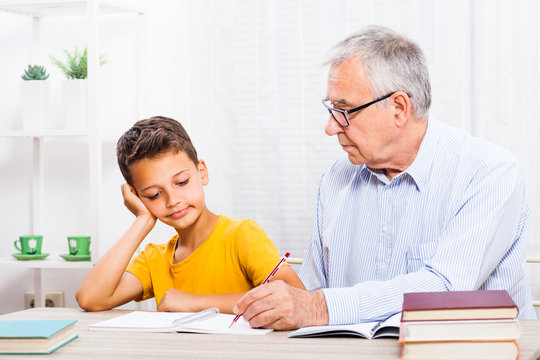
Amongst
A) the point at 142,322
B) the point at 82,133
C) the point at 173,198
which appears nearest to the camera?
the point at 142,322

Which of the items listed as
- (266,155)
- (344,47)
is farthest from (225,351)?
(266,155)

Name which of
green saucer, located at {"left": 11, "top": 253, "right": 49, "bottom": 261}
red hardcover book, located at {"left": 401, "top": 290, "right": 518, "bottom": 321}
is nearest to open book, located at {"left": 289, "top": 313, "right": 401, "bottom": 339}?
red hardcover book, located at {"left": 401, "top": 290, "right": 518, "bottom": 321}

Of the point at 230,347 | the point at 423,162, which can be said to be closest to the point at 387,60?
the point at 423,162

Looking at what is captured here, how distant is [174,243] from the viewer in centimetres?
190

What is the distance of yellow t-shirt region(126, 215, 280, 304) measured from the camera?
1.76m

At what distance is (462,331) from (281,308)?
356 mm

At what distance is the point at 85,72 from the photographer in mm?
2574

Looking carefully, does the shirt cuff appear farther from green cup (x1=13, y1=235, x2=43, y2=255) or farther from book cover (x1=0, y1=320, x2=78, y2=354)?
green cup (x1=13, y1=235, x2=43, y2=255)

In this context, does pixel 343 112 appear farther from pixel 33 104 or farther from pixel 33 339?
pixel 33 104

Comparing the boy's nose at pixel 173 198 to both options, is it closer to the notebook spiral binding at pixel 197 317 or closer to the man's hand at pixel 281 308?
the notebook spiral binding at pixel 197 317

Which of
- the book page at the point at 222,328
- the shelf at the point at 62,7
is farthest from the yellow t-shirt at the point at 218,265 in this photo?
the shelf at the point at 62,7

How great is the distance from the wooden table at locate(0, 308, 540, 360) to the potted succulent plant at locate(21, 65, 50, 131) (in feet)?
4.78

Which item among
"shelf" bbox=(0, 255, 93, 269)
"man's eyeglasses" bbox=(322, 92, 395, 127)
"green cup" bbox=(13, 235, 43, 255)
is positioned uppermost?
"man's eyeglasses" bbox=(322, 92, 395, 127)

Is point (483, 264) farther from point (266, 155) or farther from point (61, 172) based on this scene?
point (61, 172)
